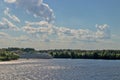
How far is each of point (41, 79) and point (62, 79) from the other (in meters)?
4.65

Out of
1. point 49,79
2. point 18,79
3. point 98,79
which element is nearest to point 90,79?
point 98,79

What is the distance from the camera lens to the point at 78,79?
3489 inches

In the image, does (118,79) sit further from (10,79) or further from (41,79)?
(10,79)

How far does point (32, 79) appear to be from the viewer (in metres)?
89.6

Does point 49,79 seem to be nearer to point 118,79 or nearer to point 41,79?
point 41,79

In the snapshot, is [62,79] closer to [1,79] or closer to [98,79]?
[98,79]

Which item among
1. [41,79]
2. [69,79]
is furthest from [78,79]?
[41,79]

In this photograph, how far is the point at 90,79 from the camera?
88812mm

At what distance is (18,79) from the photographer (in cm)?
8906

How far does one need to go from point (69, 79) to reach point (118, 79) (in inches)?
420

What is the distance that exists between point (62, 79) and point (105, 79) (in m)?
9.43

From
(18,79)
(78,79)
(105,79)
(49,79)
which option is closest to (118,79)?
(105,79)

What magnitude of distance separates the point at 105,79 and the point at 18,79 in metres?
19.0

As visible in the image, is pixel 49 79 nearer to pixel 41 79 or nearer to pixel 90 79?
pixel 41 79
